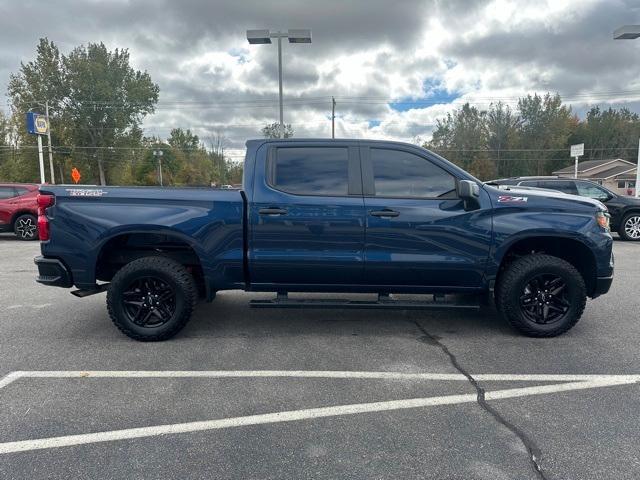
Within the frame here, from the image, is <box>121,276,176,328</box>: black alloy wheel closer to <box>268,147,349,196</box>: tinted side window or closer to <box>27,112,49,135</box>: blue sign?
<box>268,147,349,196</box>: tinted side window

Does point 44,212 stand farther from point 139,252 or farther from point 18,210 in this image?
point 18,210

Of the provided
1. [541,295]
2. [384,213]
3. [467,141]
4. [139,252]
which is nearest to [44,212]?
[139,252]

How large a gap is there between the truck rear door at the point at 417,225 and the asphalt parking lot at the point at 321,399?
2.28 feet

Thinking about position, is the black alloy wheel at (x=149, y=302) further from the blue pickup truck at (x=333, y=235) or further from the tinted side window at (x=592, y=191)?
the tinted side window at (x=592, y=191)

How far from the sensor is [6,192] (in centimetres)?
1198

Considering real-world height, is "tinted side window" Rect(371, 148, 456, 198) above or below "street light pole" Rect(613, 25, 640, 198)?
below

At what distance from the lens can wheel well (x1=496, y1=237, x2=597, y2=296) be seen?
4262 millimetres

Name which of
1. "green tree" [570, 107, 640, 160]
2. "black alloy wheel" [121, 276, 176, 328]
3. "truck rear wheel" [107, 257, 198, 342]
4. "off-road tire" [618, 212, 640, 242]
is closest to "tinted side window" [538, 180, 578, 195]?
"off-road tire" [618, 212, 640, 242]

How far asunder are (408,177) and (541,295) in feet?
6.00

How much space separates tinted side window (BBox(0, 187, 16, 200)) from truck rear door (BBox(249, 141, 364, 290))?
11.4 metres

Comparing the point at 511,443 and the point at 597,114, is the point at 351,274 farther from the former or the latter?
the point at 597,114

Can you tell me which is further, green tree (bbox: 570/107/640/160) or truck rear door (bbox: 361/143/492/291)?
green tree (bbox: 570/107/640/160)

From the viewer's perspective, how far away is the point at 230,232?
4.02m

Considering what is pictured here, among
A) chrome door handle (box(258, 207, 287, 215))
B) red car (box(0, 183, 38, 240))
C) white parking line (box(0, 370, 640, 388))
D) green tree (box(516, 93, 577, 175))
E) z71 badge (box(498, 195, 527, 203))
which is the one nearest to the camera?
white parking line (box(0, 370, 640, 388))
